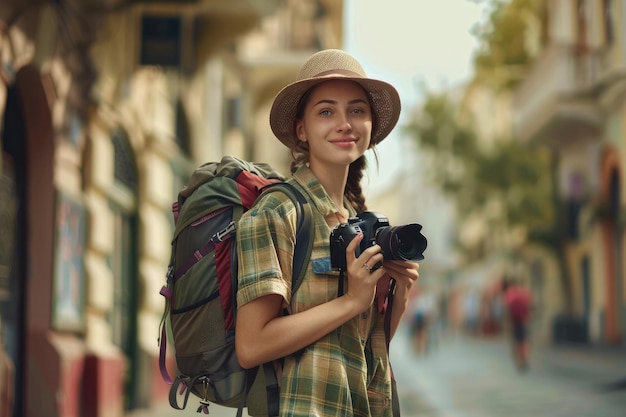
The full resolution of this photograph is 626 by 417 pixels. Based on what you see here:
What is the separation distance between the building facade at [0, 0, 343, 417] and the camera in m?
6.43

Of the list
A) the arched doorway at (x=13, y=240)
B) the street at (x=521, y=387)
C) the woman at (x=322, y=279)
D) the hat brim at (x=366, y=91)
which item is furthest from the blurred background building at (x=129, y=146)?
the woman at (x=322, y=279)

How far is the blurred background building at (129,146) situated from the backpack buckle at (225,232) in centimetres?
632

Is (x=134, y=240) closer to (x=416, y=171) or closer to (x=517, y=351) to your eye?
(x=517, y=351)

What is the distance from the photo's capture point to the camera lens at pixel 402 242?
113 inches

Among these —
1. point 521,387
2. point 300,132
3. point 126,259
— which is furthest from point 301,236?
point 521,387

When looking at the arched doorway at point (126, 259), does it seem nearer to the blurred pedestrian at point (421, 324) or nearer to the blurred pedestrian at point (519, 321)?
the blurred pedestrian at point (519, 321)

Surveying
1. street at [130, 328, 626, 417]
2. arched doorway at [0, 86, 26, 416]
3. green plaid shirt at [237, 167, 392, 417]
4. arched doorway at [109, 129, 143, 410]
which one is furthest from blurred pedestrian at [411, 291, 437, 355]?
green plaid shirt at [237, 167, 392, 417]

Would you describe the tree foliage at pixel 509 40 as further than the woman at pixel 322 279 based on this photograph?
Yes

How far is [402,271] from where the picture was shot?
308cm

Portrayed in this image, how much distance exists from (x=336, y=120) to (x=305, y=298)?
0.51 m

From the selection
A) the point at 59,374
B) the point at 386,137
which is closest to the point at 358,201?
the point at 386,137

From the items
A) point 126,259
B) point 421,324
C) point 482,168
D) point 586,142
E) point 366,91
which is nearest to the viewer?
point 366,91

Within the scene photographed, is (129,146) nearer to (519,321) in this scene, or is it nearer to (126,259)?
(126,259)

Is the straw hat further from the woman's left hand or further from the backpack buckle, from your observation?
the woman's left hand
